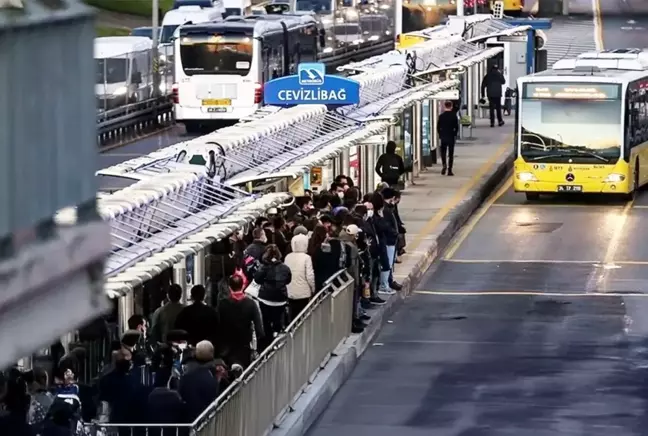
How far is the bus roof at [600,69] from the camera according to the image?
36.2 meters

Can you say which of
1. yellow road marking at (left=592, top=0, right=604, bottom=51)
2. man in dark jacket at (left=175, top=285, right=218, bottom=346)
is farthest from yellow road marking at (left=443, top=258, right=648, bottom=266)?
yellow road marking at (left=592, top=0, right=604, bottom=51)

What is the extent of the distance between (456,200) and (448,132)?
3377 millimetres

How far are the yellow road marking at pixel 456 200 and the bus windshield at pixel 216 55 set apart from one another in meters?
7.55

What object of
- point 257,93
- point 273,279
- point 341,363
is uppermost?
point 273,279

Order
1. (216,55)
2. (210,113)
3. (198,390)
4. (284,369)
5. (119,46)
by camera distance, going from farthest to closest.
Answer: (216,55)
(119,46)
(210,113)
(284,369)
(198,390)

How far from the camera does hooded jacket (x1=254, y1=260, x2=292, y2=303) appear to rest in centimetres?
1805

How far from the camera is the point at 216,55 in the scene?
48219mm

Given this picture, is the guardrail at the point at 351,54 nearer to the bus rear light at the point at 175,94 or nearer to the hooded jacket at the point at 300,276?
the bus rear light at the point at 175,94

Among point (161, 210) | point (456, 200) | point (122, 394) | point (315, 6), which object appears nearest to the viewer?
point (122, 394)

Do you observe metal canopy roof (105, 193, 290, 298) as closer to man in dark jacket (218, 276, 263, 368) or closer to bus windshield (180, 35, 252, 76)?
man in dark jacket (218, 276, 263, 368)

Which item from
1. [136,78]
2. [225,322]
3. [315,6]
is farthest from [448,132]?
[315,6]

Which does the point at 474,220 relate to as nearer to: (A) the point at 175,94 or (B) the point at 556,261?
(B) the point at 556,261

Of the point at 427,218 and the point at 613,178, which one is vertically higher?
the point at 613,178

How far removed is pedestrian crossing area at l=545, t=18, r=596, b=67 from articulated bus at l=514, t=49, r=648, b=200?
29.9 m
